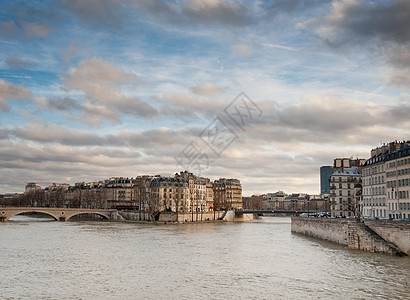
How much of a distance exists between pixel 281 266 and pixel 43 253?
23.5 metres

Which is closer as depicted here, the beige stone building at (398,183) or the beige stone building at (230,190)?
the beige stone building at (398,183)

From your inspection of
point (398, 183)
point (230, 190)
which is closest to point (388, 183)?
point (398, 183)

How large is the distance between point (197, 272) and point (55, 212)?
82506mm

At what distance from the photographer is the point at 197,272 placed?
3441cm

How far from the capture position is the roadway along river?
27391 mm

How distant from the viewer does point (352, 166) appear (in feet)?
272

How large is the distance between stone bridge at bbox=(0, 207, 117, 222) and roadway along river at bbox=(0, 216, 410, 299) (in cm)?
5242

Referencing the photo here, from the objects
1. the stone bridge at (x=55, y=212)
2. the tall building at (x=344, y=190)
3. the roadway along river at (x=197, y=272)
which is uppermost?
the tall building at (x=344, y=190)

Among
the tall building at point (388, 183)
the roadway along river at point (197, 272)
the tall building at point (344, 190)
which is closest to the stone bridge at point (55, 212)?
the roadway along river at point (197, 272)

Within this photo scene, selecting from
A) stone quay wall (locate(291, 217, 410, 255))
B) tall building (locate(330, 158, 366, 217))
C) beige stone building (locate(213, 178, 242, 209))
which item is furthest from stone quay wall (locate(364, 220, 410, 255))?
beige stone building (locate(213, 178, 242, 209))

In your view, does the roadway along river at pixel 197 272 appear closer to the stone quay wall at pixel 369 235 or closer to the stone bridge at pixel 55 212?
the stone quay wall at pixel 369 235

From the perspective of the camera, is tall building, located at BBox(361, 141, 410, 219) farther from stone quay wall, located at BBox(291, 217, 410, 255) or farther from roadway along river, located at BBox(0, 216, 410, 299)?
roadway along river, located at BBox(0, 216, 410, 299)

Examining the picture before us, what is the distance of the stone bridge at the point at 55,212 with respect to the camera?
99.9 metres

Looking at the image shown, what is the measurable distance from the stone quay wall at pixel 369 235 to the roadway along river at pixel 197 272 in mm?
1155
